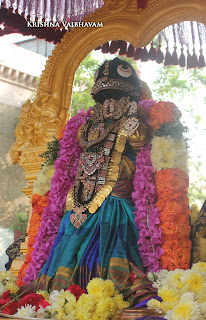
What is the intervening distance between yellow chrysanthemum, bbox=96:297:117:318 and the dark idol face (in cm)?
186

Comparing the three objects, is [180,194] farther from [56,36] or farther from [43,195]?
[56,36]

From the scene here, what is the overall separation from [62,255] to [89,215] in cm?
42

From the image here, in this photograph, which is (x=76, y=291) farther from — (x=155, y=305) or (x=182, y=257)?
(x=182, y=257)

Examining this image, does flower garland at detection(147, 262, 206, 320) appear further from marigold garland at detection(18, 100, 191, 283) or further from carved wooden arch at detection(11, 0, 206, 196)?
carved wooden arch at detection(11, 0, 206, 196)

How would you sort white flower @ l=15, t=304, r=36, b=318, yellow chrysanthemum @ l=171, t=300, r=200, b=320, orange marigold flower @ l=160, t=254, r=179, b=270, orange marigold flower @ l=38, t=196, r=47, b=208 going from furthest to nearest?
orange marigold flower @ l=38, t=196, r=47, b=208, orange marigold flower @ l=160, t=254, r=179, b=270, white flower @ l=15, t=304, r=36, b=318, yellow chrysanthemum @ l=171, t=300, r=200, b=320

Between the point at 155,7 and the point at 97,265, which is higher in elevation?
the point at 155,7

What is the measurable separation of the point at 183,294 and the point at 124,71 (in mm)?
2317

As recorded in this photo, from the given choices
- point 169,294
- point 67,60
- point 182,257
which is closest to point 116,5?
point 67,60

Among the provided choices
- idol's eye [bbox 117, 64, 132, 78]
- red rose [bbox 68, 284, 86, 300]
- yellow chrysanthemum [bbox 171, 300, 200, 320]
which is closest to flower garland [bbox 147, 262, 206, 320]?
yellow chrysanthemum [bbox 171, 300, 200, 320]

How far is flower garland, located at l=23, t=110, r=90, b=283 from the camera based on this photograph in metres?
3.75

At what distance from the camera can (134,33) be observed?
4.47 meters

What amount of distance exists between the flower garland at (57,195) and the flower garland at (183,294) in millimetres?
1301

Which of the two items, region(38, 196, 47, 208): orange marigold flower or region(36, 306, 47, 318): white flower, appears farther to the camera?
region(38, 196, 47, 208): orange marigold flower

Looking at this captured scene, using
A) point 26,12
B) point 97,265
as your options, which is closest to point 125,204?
point 97,265
